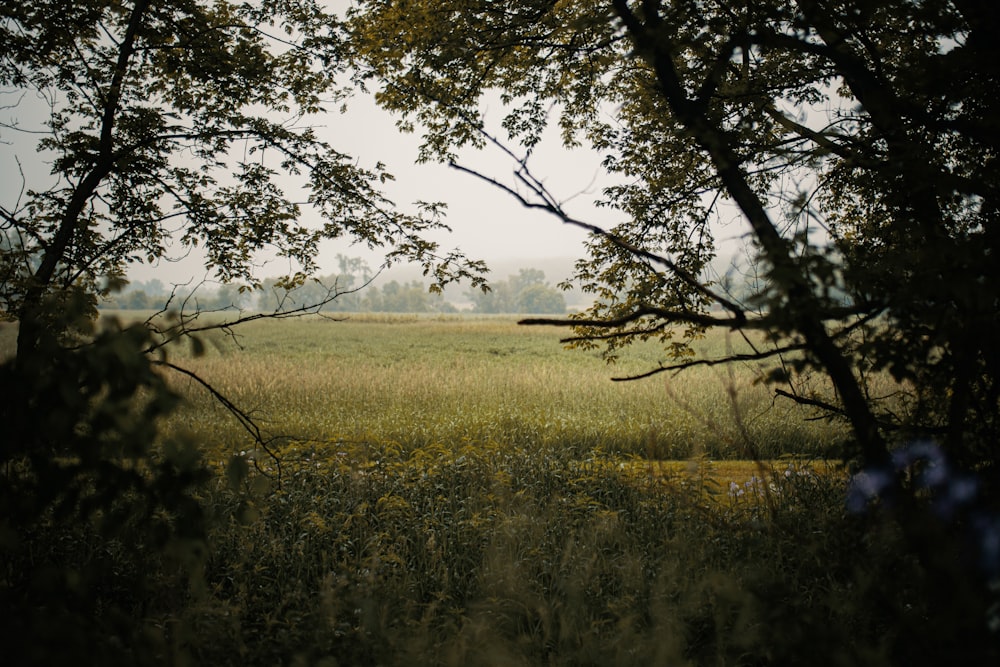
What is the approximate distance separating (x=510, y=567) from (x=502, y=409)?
20.6 ft

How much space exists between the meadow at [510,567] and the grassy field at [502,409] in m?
0.18

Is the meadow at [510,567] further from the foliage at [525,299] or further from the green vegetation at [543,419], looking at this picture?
the foliage at [525,299]

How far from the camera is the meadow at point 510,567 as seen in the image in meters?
2.45

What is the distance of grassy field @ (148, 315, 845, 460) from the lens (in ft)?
27.7

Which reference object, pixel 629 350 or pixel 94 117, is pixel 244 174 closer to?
pixel 94 117

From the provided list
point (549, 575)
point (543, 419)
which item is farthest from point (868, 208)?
point (543, 419)

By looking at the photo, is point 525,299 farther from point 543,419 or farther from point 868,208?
point 868,208

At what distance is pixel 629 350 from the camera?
26.5 m

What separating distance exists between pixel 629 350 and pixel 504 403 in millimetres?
16792

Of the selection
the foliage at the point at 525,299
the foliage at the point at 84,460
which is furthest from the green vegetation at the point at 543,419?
the foliage at the point at 525,299

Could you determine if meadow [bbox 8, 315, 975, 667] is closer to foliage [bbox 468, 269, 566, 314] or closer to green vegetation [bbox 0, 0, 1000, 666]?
green vegetation [bbox 0, 0, 1000, 666]

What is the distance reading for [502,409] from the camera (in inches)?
402

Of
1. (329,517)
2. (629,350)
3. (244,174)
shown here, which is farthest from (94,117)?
(629,350)

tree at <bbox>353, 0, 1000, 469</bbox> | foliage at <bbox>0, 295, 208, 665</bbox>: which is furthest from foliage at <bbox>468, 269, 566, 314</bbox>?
foliage at <bbox>0, 295, 208, 665</bbox>
